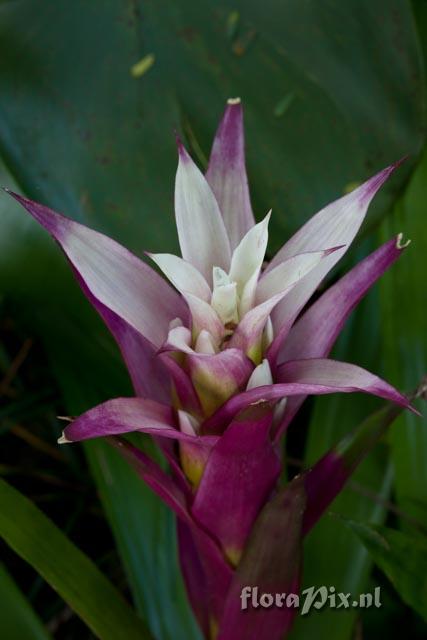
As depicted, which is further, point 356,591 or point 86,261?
point 356,591

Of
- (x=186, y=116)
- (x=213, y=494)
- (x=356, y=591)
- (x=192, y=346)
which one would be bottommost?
(x=356, y=591)

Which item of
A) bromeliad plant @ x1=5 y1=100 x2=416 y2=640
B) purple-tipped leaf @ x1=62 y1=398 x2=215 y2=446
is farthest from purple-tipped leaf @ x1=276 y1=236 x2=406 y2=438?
purple-tipped leaf @ x1=62 y1=398 x2=215 y2=446

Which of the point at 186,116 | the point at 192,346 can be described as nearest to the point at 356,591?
the point at 192,346

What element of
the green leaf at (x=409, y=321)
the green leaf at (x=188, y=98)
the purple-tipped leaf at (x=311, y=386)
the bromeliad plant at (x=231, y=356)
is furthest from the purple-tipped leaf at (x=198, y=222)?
the green leaf at (x=409, y=321)

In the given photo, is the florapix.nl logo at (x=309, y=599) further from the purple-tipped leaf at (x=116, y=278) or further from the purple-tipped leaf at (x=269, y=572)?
the purple-tipped leaf at (x=116, y=278)

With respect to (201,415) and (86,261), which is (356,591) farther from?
(86,261)

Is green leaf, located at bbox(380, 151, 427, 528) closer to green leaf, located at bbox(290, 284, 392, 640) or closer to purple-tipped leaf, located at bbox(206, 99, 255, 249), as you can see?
green leaf, located at bbox(290, 284, 392, 640)

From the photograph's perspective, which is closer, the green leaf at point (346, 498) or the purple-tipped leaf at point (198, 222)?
the purple-tipped leaf at point (198, 222)
